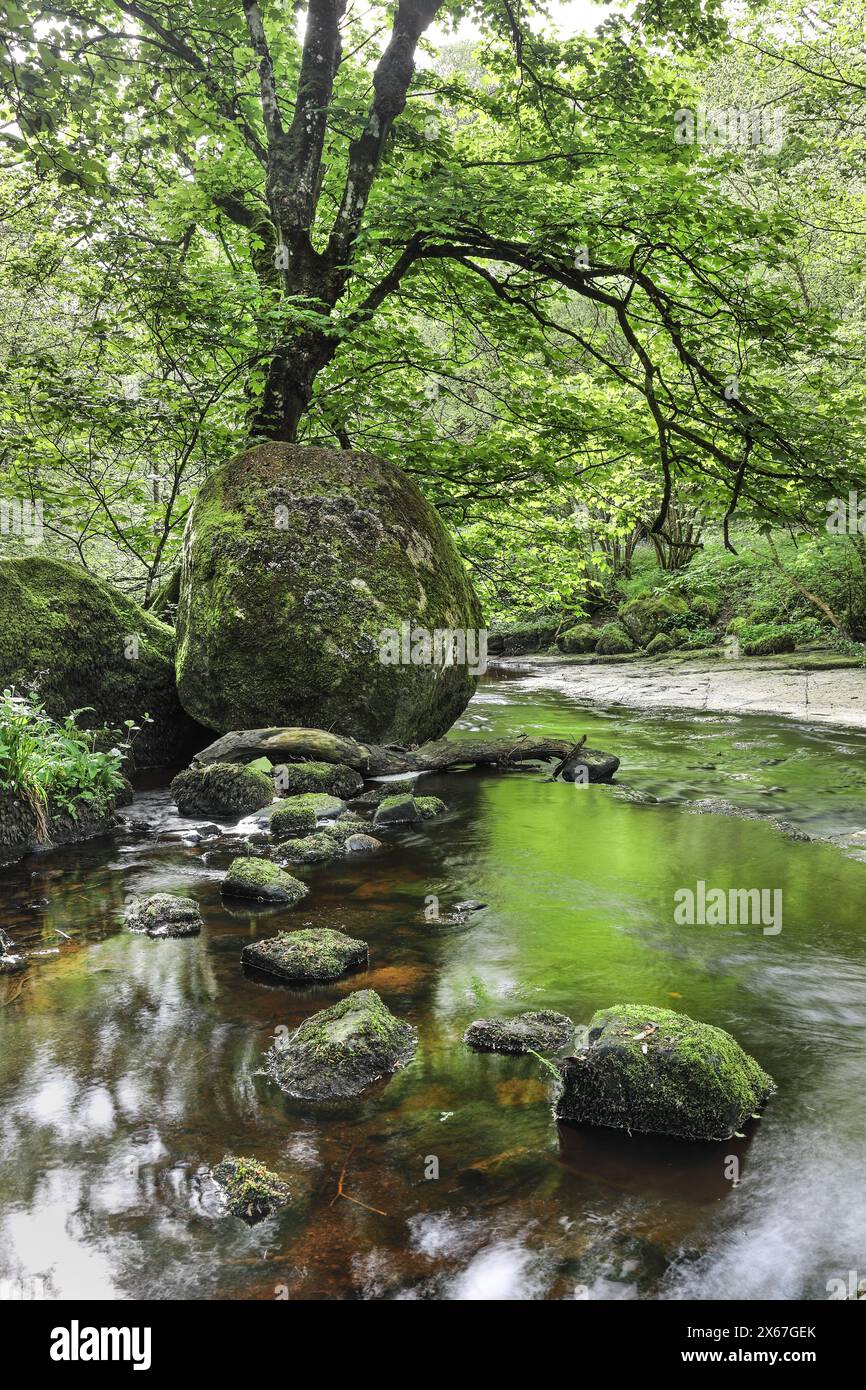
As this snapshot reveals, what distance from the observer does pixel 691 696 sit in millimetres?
17781

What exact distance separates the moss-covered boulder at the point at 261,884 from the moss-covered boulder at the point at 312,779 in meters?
2.95

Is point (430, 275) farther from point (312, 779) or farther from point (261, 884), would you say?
point (261, 884)

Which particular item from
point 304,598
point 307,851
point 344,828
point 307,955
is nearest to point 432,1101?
point 307,955

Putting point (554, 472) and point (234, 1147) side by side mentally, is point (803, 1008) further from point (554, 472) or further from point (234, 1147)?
point (554, 472)

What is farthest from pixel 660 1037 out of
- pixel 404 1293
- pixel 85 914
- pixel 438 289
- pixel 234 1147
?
pixel 438 289

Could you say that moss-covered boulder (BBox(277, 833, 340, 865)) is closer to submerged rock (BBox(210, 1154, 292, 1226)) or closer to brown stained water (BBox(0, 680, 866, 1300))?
brown stained water (BBox(0, 680, 866, 1300))

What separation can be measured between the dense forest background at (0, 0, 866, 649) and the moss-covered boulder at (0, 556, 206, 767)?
1.60m

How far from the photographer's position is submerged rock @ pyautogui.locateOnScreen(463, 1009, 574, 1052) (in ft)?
12.1

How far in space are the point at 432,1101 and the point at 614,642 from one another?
24709 mm

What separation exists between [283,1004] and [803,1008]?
253 cm

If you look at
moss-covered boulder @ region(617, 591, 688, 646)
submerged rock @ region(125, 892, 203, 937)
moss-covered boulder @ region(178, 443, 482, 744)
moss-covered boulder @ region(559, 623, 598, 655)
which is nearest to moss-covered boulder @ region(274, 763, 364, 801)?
moss-covered boulder @ region(178, 443, 482, 744)

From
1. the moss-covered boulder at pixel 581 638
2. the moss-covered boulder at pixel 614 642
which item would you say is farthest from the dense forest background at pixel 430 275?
the moss-covered boulder at pixel 581 638

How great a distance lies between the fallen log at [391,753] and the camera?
9.30 meters
